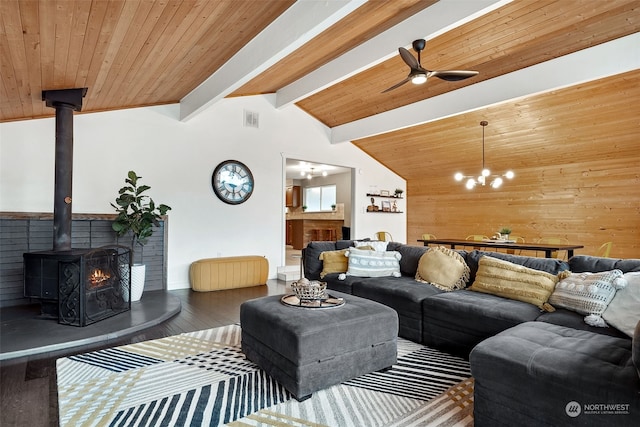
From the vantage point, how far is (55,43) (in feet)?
8.01

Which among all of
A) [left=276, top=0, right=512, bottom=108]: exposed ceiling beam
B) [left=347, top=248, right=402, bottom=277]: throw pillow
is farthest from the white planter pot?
[left=276, top=0, right=512, bottom=108]: exposed ceiling beam

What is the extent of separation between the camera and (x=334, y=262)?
428cm

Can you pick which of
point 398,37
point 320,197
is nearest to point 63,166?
point 398,37

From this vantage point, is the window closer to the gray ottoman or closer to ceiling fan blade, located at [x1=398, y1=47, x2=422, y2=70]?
ceiling fan blade, located at [x1=398, y1=47, x2=422, y2=70]

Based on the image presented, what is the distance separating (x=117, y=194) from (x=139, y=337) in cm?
253

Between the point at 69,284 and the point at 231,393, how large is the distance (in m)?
2.25

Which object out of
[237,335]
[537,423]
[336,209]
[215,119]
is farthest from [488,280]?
[336,209]

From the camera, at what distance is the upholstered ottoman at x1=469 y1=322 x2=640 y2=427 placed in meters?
1.49

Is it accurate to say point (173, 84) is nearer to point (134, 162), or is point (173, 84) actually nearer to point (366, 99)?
point (134, 162)

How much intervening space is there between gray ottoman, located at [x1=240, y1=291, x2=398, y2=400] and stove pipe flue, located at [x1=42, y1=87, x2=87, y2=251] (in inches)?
92.8

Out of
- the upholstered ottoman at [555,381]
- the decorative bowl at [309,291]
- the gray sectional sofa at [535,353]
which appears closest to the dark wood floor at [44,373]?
the decorative bowl at [309,291]

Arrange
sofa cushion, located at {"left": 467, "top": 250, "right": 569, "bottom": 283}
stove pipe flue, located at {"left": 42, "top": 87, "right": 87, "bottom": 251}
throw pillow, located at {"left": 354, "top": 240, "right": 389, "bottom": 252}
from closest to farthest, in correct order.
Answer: sofa cushion, located at {"left": 467, "top": 250, "right": 569, "bottom": 283} → stove pipe flue, located at {"left": 42, "top": 87, "right": 87, "bottom": 251} → throw pillow, located at {"left": 354, "top": 240, "right": 389, "bottom": 252}

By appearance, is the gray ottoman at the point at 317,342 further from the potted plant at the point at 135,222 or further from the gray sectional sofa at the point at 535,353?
the potted plant at the point at 135,222

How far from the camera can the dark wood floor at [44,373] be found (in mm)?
1962
